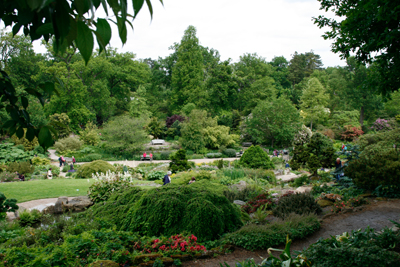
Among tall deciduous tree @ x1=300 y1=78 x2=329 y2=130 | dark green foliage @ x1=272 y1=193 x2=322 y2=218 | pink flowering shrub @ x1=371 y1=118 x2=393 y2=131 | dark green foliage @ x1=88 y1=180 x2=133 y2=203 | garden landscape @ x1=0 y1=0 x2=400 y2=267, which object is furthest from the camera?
tall deciduous tree @ x1=300 y1=78 x2=329 y2=130

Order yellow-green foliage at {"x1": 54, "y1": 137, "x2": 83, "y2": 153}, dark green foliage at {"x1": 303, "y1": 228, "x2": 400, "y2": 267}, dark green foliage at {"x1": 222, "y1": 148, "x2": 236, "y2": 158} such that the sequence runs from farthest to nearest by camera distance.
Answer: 1. yellow-green foliage at {"x1": 54, "y1": 137, "x2": 83, "y2": 153}
2. dark green foliage at {"x1": 222, "y1": 148, "x2": 236, "y2": 158}
3. dark green foliage at {"x1": 303, "y1": 228, "x2": 400, "y2": 267}

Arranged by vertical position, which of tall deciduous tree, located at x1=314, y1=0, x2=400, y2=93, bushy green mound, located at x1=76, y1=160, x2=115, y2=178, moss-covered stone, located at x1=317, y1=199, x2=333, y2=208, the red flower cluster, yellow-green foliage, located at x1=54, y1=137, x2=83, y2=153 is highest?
tall deciduous tree, located at x1=314, y1=0, x2=400, y2=93

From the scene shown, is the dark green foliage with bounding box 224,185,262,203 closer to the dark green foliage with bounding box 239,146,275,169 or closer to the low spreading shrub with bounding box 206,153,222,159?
the dark green foliage with bounding box 239,146,275,169

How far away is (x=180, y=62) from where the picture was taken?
39.6 metres

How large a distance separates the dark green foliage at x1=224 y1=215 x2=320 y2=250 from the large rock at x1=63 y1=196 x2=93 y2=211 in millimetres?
5747

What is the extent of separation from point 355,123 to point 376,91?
32528 mm

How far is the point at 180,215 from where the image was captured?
5.65 meters

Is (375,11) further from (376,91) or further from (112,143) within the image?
(112,143)

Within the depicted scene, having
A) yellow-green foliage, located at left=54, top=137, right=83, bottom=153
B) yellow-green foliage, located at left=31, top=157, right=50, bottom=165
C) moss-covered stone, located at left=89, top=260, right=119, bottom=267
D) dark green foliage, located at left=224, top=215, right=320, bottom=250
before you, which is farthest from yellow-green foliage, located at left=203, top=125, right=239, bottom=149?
moss-covered stone, located at left=89, top=260, right=119, bottom=267

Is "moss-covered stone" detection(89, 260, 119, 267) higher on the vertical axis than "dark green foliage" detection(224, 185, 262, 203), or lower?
higher

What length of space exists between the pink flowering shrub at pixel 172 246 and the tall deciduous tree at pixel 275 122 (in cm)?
2460

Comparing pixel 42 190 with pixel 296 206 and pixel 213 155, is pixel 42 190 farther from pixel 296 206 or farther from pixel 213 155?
pixel 213 155

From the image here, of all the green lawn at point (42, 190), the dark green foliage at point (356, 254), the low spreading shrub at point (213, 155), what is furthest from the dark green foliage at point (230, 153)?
the dark green foliage at point (356, 254)

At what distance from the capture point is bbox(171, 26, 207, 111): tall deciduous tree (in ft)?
128
